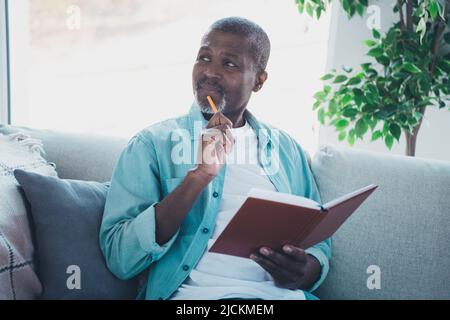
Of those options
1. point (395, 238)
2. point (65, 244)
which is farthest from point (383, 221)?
point (65, 244)

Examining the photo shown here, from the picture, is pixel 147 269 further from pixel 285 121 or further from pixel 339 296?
pixel 285 121

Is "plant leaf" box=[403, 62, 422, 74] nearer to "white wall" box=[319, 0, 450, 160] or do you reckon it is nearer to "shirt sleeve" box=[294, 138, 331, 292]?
"white wall" box=[319, 0, 450, 160]

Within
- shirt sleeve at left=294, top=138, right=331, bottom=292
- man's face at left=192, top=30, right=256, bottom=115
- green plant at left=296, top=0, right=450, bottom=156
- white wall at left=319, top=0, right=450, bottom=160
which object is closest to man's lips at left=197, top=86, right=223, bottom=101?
man's face at left=192, top=30, right=256, bottom=115

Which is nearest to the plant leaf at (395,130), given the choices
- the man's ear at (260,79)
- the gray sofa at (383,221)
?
the gray sofa at (383,221)

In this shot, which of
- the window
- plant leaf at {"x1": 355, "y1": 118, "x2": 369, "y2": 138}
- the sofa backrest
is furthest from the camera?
the window

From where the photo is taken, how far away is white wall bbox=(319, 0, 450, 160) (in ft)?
6.34

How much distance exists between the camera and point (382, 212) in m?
1.22

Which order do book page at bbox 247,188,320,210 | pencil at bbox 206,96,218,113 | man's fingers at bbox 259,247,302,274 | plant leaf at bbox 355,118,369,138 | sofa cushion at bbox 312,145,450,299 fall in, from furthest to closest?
plant leaf at bbox 355,118,369,138, sofa cushion at bbox 312,145,450,299, pencil at bbox 206,96,218,113, man's fingers at bbox 259,247,302,274, book page at bbox 247,188,320,210

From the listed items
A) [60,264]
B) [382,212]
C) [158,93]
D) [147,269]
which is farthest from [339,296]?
[158,93]

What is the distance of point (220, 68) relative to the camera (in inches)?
43.5

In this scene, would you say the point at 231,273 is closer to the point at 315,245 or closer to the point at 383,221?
the point at 315,245

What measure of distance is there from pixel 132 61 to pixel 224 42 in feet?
4.63

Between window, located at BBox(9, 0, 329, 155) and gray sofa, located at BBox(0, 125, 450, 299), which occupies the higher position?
window, located at BBox(9, 0, 329, 155)

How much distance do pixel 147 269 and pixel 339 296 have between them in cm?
50
